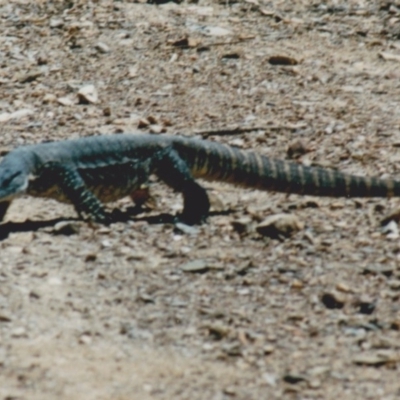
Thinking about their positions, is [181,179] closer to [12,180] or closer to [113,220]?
[113,220]

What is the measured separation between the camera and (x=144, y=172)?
28.6ft

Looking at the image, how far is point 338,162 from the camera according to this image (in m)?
9.49

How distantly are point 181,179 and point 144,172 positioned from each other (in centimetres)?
31

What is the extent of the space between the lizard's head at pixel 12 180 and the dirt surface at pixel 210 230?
0.91 ft

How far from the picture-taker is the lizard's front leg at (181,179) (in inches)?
334

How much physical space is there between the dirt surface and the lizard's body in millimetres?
165

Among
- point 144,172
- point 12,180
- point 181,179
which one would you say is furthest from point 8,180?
point 181,179

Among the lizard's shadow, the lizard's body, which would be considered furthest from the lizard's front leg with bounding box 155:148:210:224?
the lizard's shadow

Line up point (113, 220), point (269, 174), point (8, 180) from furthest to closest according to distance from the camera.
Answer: point (269, 174) → point (113, 220) → point (8, 180)

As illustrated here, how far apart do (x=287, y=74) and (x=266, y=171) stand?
3.02 m

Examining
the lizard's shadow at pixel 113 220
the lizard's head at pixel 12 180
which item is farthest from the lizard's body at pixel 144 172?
the lizard's shadow at pixel 113 220

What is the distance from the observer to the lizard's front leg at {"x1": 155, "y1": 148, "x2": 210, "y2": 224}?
8473mm

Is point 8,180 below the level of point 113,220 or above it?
above

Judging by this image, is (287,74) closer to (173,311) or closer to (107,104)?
(107,104)
